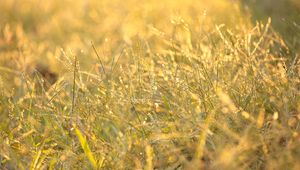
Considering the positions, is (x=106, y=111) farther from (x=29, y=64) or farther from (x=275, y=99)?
(x=29, y=64)

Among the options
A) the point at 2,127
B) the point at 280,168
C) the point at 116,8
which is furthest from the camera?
the point at 116,8

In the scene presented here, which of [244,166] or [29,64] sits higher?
[244,166]

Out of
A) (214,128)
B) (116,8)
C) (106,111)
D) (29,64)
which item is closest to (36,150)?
(106,111)

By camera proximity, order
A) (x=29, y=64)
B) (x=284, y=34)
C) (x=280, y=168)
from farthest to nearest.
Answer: (x=29, y=64) → (x=284, y=34) → (x=280, y=168)

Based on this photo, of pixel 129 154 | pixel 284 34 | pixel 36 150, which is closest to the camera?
pixel 129 154

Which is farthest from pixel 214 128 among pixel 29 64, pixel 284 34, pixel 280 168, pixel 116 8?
pixel 116 8

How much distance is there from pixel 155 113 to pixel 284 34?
3.36 ft

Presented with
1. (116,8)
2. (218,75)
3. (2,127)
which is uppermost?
(218,75)

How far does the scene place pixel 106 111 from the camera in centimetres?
191

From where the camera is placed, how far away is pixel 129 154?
1.70 m

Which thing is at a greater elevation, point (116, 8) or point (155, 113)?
point (155, 113)

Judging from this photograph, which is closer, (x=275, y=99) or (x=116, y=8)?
(x=275, y=99)

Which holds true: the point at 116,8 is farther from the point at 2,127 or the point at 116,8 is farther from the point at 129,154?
the point at 129,154

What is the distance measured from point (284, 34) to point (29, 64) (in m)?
1.33
